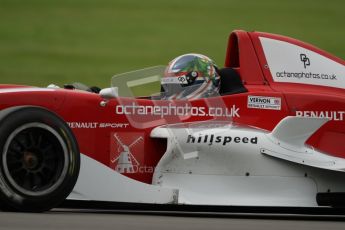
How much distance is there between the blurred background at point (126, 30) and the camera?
18250 millimetres

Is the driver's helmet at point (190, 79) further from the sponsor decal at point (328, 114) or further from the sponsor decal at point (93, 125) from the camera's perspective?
the sponsor decal at point (328, 114)

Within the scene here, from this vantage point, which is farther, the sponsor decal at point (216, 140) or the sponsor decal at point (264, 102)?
the sponsor decal at point (264, 102)

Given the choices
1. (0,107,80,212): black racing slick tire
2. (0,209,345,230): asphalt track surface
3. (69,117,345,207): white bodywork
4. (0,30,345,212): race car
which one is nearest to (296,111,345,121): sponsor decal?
(0,30,345,212): race car

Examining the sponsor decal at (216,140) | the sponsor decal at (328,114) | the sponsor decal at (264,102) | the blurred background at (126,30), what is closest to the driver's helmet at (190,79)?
the sponsor decal at (264,102)

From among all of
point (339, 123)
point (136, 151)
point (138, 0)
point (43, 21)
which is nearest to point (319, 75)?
point (339, 123)

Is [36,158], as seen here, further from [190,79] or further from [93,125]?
[190,79]

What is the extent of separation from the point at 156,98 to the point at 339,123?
1701 mm

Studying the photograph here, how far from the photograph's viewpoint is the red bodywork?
287 inches

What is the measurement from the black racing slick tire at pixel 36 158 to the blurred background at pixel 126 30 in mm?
10429

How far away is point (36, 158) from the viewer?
6773 mm

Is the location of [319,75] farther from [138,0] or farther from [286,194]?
[138,0]

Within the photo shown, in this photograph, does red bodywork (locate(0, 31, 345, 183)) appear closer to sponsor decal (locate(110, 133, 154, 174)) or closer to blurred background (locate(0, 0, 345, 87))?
sponsor decal (locate(110, 133, 154, 174))

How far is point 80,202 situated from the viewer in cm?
728

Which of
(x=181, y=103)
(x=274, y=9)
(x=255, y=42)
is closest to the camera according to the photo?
(x=181, y=103)
